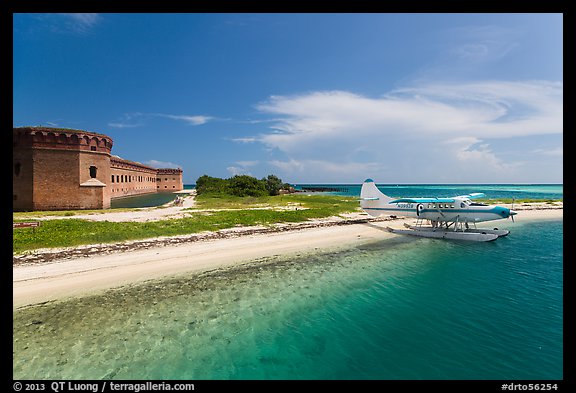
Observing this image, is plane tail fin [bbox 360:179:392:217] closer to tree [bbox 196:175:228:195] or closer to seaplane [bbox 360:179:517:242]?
seaplane [bbox 360:179:517:242]

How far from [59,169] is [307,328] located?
41.4 meters

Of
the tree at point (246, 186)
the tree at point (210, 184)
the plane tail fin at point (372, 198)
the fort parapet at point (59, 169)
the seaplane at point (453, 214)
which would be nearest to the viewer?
the seaplane at point (453, 214)

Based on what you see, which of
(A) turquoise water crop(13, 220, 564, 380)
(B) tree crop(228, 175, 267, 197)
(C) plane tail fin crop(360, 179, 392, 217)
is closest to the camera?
(A) turquoise water crop(13, 220, 564, 380)

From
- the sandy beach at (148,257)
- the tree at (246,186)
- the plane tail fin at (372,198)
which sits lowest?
the sandy beach at (148,257)

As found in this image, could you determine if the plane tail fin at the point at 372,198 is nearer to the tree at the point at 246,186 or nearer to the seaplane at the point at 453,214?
the seaplane at the point at 453,214

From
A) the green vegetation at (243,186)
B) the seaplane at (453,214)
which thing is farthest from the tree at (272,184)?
the seaplane at (453,214)

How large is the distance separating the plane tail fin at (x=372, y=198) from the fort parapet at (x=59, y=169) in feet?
128

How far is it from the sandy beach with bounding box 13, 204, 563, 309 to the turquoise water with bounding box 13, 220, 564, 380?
1.34m

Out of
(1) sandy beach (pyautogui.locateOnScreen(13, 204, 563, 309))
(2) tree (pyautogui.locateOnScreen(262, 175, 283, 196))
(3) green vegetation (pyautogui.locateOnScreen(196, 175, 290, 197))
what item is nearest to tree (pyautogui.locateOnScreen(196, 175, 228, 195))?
(3) green vegetation (pyautogui.locateOnScreen(196, 175, 290, 197))

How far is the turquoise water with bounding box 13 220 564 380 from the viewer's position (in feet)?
19.5

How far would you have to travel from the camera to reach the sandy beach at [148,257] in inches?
399

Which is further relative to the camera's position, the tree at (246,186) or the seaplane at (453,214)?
the tree at (246,186)
